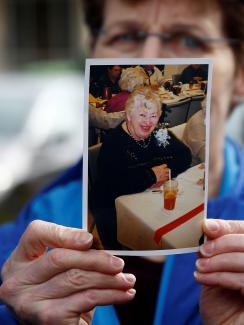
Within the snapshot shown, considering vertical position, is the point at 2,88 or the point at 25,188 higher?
the point at 2,88

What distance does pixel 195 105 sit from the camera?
55.2 inches

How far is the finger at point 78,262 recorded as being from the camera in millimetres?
1371

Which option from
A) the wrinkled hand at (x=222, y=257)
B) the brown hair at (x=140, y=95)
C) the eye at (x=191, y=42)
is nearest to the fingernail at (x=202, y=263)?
the wrinkled hand at (x=222, y=257)

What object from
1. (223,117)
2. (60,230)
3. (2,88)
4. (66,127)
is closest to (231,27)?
(223,117)

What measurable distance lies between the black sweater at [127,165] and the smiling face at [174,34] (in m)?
0.76

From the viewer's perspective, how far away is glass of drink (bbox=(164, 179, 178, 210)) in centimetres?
139

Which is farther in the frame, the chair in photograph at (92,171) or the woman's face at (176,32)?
the woman's face at (176,32)

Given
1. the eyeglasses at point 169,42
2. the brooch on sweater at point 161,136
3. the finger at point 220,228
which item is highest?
the eyeglasses at point 169,42

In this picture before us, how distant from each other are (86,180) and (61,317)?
29 centimetres

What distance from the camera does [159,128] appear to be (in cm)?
138

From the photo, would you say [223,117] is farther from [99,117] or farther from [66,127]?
[66,127]

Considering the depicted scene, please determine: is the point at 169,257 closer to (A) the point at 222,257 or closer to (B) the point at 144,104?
(A) the point at 222,257

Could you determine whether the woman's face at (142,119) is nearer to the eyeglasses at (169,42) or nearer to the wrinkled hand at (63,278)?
the wrinkled hand at (63,278)

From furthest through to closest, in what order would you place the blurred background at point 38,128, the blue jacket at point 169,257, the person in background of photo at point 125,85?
the blurred background at point 38,128
the blue jacket at point 169,257
the person in background of photo at point 125,85
